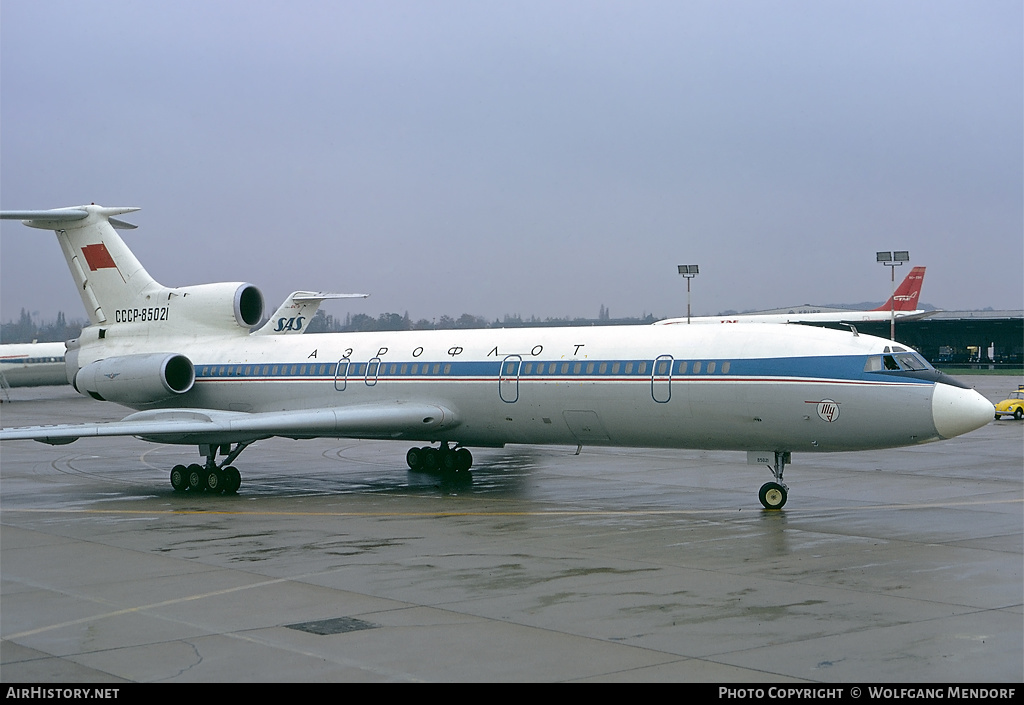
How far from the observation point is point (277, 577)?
1325 centimetres

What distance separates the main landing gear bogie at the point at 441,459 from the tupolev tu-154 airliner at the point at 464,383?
0.04 m

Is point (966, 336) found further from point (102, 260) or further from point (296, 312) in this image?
point (102, 260)

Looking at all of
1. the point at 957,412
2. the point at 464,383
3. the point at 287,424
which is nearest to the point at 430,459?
the point at 464,383

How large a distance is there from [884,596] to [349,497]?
1217 cm

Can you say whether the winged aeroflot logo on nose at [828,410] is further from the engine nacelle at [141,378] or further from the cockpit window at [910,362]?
the engine nacelle at [141,378]

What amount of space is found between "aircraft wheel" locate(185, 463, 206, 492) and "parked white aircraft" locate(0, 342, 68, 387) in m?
44.4

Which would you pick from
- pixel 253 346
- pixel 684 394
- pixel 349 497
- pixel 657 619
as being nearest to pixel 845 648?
pixel 657 619

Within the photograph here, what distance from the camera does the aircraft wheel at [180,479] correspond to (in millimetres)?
22250

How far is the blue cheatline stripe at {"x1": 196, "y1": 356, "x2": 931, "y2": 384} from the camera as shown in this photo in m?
17.7

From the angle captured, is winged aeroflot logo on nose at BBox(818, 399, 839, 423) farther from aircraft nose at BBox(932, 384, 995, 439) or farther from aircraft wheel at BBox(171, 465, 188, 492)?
aircraft wheel at BBox(171, 465, 188, 492)

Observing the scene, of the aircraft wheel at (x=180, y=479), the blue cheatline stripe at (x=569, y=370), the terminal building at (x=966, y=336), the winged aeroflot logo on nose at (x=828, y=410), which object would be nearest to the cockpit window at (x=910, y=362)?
the blue cheatline stripe at (x=569, y=370)

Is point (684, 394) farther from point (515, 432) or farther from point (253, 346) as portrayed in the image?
point (253, 346)

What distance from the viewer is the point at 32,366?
62.2m

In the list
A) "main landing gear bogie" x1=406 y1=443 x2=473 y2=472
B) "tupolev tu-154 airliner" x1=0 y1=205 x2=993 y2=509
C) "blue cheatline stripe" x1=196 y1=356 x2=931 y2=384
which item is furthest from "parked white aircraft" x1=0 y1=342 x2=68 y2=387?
"main landing gear bogie" x1=406 y1=443 x2=473 y2=472
